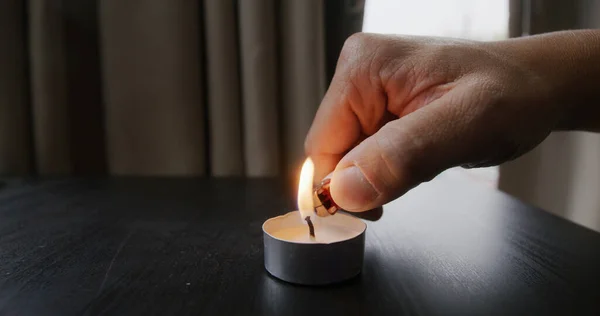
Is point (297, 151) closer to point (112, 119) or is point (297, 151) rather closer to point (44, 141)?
point (112, 119)

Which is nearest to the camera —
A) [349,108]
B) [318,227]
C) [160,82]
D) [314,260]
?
[314,260]

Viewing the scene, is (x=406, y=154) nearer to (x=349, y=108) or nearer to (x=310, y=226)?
(x=310, y=226)

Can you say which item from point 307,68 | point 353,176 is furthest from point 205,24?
point 353,176

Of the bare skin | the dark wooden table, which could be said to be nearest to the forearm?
the bare skin

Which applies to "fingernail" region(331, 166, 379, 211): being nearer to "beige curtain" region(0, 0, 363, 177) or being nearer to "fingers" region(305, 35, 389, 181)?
"fingers" region(305, 35, 389, 181)

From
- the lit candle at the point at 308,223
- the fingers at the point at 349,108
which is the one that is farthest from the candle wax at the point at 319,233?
the fingers at the point at 349,108

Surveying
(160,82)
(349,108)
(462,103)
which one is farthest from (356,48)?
(160,82)

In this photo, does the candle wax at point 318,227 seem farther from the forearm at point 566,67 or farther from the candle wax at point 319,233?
the forearm at point 566,67
